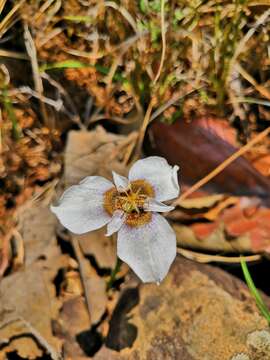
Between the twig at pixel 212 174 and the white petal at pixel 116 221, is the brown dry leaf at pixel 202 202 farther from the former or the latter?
the white petal at pixel 116 221

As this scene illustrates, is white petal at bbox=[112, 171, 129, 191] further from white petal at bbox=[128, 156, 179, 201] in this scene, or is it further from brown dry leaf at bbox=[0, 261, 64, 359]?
brown dry leaf at bbox=[0, 261, 64, 359]

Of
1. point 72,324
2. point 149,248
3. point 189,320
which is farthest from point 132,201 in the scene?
point 72,324

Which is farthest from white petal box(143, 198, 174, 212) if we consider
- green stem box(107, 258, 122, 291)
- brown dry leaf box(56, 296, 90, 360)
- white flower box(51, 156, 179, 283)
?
brown dry leaf box(56, 296, 90, 360)

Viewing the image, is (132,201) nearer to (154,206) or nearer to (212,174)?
(154,206)

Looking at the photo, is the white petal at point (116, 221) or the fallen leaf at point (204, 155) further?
the fallen leaf at point (204, 155)

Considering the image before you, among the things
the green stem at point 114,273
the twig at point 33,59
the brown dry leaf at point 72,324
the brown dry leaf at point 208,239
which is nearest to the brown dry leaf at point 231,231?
the brown dry leaf at point 208,239

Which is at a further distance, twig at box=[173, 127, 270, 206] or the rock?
twig at box=[173, 127, 270, 206]
